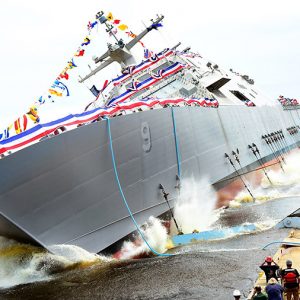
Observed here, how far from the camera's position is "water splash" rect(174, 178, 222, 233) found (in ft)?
45.1

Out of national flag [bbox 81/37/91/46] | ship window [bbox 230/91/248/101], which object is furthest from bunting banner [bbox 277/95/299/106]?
→ national flag [bbox 81/37/91/46]

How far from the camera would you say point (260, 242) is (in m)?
10.9

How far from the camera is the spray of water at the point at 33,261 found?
9477 millimetres

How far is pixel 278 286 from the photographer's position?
17.9ft

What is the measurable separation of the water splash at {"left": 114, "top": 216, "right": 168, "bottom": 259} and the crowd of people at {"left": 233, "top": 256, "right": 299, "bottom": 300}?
5.23 m

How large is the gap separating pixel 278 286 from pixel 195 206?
376 inches

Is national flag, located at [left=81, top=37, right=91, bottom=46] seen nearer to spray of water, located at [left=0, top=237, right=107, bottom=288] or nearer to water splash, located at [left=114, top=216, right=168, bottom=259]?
water splash, located at [left=114, top=216, right=168, bottom=259]

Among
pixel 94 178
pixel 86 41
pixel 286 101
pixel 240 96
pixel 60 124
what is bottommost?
pixel 286 101

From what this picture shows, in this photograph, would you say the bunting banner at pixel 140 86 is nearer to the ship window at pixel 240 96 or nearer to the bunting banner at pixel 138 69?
the bunting banner at pixel 138 69

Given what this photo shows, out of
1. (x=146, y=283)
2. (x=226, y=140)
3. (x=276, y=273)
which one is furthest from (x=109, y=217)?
(x=226, y=140)

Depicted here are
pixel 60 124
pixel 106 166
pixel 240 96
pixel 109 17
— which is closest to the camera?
pixel 60 124

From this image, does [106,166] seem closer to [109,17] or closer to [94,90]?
[109,17]

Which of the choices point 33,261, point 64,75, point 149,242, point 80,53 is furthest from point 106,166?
point 80,53

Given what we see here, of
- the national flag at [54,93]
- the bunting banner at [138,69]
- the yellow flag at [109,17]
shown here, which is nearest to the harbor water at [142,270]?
the national flag at [54,93]
